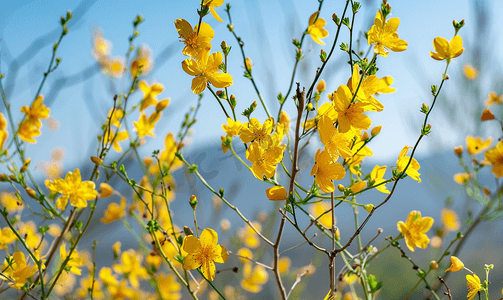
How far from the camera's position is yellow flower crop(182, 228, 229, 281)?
0.74 meters

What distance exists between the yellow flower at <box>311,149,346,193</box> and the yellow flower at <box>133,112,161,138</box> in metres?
0.79

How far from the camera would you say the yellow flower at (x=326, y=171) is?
637 millimetres

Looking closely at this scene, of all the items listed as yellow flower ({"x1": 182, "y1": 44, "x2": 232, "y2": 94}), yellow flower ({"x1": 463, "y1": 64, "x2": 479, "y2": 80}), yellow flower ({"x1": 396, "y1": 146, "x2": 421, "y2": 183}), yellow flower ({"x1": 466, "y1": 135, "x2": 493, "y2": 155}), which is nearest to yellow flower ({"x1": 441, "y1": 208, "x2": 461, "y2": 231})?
yellow flower ({"x1": 466, "y1": 135, "x2": 493, "y2": 155})

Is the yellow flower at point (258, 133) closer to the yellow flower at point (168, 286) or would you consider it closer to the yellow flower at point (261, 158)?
the yellow flower at point (261, 158)

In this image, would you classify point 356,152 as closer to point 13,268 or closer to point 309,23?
point 309,23

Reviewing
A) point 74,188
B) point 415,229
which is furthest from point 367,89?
point 74,188

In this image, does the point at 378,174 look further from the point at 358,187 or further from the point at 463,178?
the point at 463,178

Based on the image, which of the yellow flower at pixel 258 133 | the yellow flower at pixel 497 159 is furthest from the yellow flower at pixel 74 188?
the yellow flower at pixel 497 159

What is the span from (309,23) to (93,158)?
0.67m

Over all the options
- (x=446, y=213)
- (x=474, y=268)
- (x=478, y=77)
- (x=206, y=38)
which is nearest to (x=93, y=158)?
(x=206, y=38)

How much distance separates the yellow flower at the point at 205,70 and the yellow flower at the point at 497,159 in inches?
40.0

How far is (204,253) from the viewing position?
768mm

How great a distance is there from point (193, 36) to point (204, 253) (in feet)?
1.53

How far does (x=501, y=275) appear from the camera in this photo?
4672 millimetres
